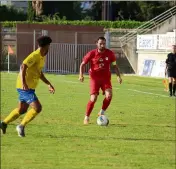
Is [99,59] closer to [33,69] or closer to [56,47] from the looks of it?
[33,69]

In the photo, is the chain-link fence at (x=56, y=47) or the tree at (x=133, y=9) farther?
the tree at (x=133, y=9)

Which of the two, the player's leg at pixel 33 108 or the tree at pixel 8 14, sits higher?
the tree at pixel 8 14

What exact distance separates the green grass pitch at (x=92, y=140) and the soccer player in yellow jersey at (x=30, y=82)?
31cm

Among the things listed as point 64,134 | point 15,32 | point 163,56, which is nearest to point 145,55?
point 163,56

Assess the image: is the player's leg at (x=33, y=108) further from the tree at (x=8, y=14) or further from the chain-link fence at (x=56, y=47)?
the tree at (x=8, y=14)

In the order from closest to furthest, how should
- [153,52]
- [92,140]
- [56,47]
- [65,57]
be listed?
[92,140]
[153,52]
[65,57]
[56,47]

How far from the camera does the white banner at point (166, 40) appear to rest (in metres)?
38.0

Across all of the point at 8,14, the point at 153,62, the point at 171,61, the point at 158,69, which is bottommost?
the point at 158,69

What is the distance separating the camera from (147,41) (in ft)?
138

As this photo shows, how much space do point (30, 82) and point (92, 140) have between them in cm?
162

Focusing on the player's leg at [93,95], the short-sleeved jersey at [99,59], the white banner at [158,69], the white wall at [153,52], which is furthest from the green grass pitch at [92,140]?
the white wall at [153,52]

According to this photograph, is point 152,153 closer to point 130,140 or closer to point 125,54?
point 130,140

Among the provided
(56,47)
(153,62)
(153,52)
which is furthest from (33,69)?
(56,47)

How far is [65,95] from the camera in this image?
22906 mm
